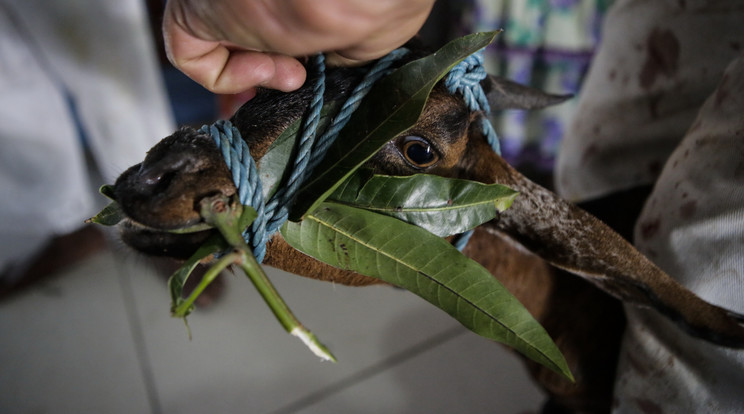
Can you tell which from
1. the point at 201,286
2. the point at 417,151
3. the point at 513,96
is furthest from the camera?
the point at 513,96

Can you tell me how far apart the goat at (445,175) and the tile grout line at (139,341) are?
1.37 meters

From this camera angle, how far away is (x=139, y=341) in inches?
81.5

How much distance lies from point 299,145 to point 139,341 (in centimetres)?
174

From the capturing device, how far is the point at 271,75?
0.74 metres

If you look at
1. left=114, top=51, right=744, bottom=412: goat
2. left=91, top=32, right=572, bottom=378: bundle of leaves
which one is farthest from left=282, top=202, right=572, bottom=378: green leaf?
left=114, top=51, right=744, bottom=412: goat

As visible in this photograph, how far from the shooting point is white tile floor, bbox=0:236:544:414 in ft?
6.17

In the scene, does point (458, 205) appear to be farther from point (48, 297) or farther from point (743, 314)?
point (48, 297)

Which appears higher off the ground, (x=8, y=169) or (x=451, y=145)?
(x=451, y=145)

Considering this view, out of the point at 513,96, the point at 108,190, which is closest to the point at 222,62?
the point at 108,190

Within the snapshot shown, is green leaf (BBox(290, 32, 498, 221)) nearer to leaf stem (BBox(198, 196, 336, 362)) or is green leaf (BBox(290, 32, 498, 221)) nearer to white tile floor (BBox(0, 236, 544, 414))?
leaf stem (BBox(198, 196, 336, 362))

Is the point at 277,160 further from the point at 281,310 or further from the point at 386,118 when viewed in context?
the point at 281,310

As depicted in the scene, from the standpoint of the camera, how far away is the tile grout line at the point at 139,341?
6.20 feet

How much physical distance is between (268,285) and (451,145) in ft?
1.52

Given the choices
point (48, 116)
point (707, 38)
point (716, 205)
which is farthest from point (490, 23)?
point (48, 116)
